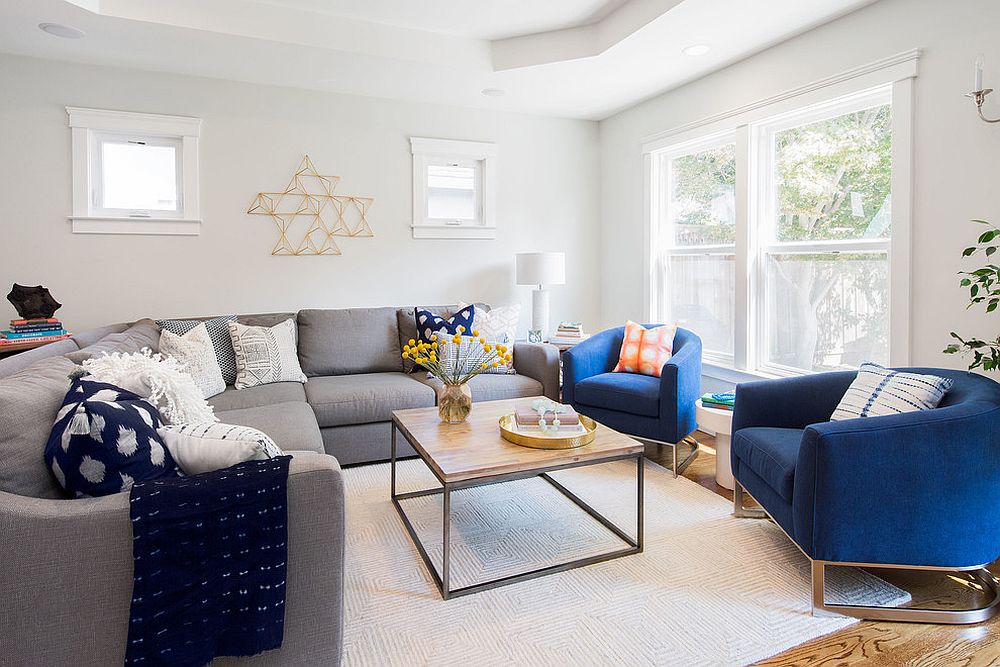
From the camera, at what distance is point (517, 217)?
4.98 metres

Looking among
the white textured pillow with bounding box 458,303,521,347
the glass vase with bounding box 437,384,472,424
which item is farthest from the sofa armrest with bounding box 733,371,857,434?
the white textured pillow with bounding box 458,303,521,347

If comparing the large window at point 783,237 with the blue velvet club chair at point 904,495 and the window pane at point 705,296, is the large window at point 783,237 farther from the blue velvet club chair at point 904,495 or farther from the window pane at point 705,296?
→ the blue velvet club chair at point 904,495

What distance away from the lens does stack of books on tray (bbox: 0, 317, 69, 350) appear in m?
3.32

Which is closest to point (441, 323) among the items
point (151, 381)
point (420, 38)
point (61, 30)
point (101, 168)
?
point (420, 38)

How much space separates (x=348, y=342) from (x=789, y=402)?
2735 mm

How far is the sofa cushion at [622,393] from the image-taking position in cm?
342

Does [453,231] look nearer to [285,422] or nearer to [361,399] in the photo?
[361,399]

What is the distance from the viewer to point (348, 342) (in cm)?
402

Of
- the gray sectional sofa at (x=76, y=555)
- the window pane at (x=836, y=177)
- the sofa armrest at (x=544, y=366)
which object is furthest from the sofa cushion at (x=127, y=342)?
the window pane at (x=836, y=177)

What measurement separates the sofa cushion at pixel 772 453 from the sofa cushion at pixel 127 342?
2.65 meters

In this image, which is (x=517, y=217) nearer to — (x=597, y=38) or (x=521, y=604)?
(x=597, y=38)

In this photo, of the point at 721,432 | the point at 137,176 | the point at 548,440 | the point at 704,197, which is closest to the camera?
the point at 548,440

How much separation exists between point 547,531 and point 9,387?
202 centimetres

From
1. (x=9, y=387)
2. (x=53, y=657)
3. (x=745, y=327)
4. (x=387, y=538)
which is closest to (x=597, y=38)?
(x=745, y=327)
